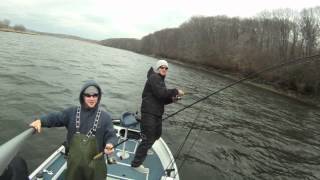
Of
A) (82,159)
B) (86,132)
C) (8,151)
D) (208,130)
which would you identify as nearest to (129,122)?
(86,132)

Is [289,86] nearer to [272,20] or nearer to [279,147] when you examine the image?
[279,147]

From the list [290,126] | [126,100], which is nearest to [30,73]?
[126,100]

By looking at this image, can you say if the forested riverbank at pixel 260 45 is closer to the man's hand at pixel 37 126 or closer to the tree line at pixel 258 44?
the tree line at pixel 258 44

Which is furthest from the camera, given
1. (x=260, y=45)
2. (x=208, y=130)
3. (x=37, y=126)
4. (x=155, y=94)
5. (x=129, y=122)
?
(x=260, y=45)

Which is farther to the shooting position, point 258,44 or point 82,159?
point 258,44

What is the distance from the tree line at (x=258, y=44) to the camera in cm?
4197

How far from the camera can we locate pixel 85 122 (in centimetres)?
466

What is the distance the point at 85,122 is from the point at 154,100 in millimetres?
2571

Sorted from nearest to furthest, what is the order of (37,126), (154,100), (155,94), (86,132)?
(37,126)
(86,132)
(155,94)
(154,100)

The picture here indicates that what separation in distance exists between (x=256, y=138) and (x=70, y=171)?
13553 millimetres

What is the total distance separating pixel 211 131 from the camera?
54.0 ft

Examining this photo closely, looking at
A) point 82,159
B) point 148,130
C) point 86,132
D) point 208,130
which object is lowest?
point 208,130

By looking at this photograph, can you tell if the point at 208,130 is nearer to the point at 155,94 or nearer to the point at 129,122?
the point at 129,122

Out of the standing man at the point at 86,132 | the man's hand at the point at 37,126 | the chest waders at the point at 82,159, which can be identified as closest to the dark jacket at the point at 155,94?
the standing man at the point at 86,132
